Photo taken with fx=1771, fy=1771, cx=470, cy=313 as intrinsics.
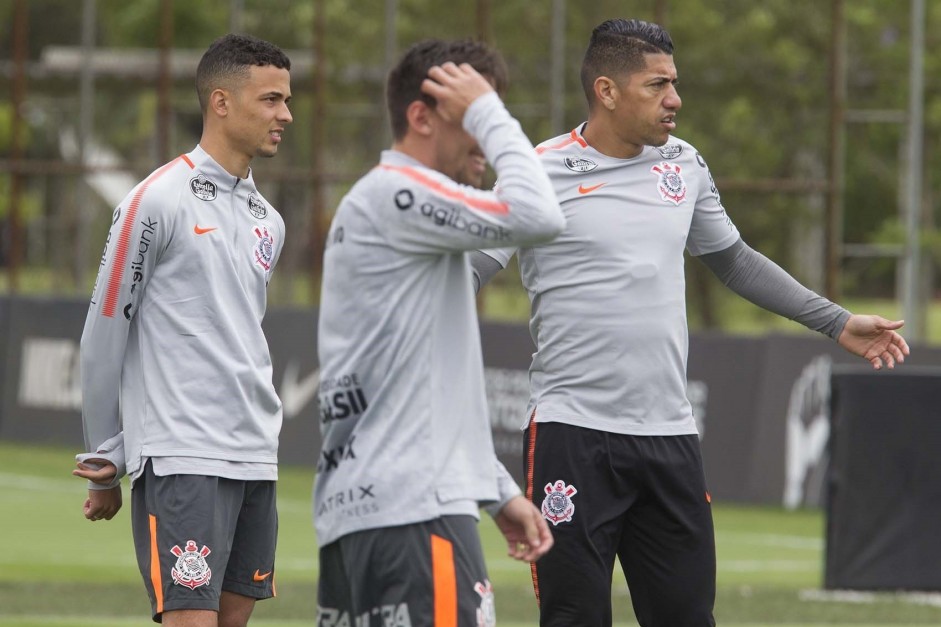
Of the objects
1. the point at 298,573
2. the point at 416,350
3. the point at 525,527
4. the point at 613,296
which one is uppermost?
the point at 613,296

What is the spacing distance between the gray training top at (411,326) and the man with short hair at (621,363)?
1.29 metres

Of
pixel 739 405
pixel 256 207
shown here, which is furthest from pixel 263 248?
pixel 739 405

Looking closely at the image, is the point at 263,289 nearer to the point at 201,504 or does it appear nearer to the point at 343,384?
the point at 201,504

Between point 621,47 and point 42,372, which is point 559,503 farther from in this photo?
point 42,372

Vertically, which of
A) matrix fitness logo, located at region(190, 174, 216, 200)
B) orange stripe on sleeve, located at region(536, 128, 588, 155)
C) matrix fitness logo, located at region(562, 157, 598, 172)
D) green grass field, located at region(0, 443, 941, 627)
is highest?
orange stripe on sleeve, located at region(536, 128, 588, 155)

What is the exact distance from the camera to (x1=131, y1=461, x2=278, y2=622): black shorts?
521cm

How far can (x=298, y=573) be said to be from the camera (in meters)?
12.2

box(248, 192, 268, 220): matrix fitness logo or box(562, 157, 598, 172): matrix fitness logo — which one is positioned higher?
box(562, 157, 598, 172): matrix fitness logo

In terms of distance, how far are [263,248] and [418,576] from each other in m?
1.75

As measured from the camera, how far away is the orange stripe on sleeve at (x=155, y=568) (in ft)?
17.1

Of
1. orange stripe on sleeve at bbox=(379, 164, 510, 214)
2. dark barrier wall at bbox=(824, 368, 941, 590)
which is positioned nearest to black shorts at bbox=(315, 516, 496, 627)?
orange stripe on sleeve at bbox=(379, 164, 510, 214)

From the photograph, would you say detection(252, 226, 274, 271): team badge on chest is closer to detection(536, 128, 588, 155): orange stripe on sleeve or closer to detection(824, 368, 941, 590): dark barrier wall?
detection(536, 128, 588, 155): orange stripe on sleeve

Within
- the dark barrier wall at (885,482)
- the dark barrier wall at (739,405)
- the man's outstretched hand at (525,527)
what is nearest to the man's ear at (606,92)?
the man's outstretched hand at (525,527)

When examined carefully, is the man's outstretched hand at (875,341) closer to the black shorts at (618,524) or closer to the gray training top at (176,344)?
the black shorts at (618,524)
